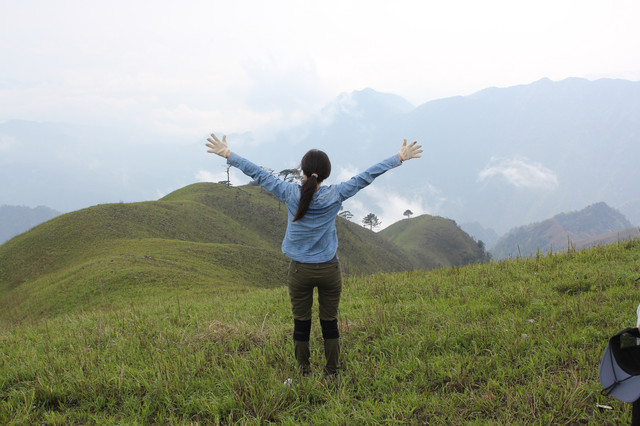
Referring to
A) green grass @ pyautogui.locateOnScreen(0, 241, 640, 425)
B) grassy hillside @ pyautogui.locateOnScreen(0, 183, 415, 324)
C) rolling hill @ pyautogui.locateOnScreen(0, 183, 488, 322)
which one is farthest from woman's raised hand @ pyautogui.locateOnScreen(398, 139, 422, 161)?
rolling hill @ pyautogui.locateOnScreen(0, 183, 488, 322)

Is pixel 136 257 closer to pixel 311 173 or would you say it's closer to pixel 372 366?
pixel 372 366

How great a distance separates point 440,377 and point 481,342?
927 millimetres

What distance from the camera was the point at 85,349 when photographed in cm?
529

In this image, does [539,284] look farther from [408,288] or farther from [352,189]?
[352,189]

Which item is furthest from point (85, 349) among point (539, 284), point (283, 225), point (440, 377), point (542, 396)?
point (283, 225)

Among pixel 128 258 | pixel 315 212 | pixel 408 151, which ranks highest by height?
pixel 408 151

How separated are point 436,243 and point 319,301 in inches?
5384

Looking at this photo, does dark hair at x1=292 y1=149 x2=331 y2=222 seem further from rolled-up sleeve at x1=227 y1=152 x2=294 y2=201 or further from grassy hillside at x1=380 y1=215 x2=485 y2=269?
grassy hillside at x1=380 y1=215 x2=485 y2=269

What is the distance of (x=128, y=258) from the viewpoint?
3086 centimetres

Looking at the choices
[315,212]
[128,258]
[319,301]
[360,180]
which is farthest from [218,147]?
[128,258]

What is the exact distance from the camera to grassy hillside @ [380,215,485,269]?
123 m

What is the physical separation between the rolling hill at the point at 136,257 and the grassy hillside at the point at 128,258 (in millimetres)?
90

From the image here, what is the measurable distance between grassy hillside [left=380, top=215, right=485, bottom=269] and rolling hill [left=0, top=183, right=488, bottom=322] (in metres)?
46.9

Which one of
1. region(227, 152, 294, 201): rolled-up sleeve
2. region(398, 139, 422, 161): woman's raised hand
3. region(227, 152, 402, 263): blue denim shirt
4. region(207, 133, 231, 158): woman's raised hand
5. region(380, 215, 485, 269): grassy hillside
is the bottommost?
region(380, 215, 485, 269): grassy hillside
